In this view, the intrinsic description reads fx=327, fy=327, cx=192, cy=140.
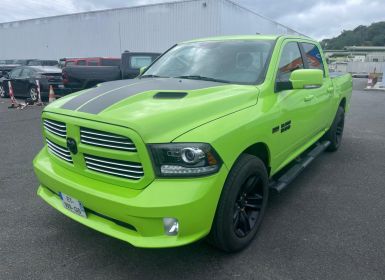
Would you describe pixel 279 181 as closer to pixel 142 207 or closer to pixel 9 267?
pixel 142 207

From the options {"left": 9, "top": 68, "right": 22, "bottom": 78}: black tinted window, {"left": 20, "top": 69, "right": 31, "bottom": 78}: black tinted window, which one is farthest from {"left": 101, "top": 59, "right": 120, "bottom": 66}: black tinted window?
{"left": 9, "top": 68, "right": 22, "bottom": 78}: black tinted window

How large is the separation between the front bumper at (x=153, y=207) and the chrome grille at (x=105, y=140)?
0.96 ft

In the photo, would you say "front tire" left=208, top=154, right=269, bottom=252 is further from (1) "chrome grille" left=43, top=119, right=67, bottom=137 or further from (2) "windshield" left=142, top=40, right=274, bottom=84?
(1) "chrome grille" left=43, top=119, right=67, bottom=137

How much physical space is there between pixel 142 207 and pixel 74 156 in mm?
802

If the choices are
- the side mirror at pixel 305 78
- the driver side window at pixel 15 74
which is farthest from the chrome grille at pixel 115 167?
the driver side window at pixel 15 74

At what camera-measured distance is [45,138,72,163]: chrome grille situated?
2668 millimetres

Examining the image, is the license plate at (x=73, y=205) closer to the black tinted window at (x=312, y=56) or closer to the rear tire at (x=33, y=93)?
the black tinted window at (x=312, y=56)

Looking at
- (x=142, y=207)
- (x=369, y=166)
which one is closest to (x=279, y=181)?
(x=142, y=207)

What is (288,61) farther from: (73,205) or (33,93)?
(33,93)

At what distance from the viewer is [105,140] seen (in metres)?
2.30

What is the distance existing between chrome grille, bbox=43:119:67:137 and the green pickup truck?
0.01 meters

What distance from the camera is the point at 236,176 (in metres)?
2.45

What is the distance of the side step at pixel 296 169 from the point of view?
3.34 meters

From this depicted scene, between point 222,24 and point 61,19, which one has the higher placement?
point 61,19
